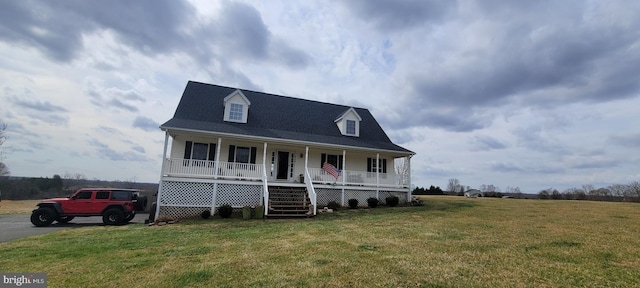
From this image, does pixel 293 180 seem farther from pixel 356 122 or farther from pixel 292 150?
pixel 356 122

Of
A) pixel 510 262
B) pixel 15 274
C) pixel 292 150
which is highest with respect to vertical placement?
pixel 292 150

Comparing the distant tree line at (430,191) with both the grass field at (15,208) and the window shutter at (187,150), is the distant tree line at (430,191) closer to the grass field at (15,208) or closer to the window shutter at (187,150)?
the window shutter at (187,150)

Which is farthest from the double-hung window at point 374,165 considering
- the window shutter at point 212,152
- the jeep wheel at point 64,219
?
the jeep wheel at point 64,219

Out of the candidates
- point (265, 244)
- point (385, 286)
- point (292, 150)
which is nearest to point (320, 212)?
point (292, 150)

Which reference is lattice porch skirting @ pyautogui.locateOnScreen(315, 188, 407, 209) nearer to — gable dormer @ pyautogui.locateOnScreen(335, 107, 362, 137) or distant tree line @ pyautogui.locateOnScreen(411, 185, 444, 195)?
gable dormer @ pyautogui.locateOnScreen(335, 107, 362, 137)

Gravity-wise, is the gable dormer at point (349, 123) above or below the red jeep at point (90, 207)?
above

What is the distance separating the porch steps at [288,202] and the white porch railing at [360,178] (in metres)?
1.42

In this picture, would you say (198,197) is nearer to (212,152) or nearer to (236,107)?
(212,152)

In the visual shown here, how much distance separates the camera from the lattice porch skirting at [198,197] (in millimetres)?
14711

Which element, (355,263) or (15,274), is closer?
(15,274)

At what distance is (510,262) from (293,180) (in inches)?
552

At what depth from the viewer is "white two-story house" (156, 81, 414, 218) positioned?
15.1 meters

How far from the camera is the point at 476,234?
9.07m

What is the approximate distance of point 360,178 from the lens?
61.8 ft
